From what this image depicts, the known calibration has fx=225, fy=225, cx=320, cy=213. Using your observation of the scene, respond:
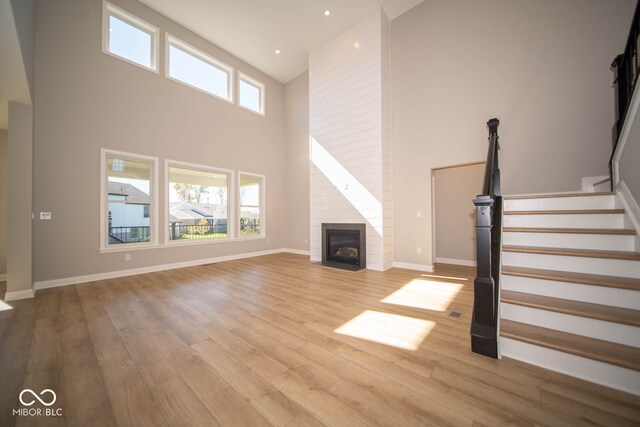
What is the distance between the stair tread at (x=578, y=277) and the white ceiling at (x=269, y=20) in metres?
5.43

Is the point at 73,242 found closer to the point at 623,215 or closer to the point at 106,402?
the point at 106,402

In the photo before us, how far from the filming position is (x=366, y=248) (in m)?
4.81

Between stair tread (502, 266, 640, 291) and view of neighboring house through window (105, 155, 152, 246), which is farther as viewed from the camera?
view of neighboring house through window (105, 155, 152, 246)

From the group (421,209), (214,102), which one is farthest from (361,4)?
(421,209)

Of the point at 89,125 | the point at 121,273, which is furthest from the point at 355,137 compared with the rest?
the point at 121,273

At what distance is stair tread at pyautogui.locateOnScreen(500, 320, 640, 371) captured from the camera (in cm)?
133

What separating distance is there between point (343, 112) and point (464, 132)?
8.29ft

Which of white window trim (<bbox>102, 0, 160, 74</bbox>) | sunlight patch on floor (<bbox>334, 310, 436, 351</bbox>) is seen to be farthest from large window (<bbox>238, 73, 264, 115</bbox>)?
sunlight patch on floor (<bbox>334, 310, 436, 351</bbox>)

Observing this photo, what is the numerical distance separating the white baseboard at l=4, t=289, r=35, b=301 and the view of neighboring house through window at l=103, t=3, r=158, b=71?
13.9 ft

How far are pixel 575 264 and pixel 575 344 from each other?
735 mm

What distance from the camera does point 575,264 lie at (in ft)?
6.15

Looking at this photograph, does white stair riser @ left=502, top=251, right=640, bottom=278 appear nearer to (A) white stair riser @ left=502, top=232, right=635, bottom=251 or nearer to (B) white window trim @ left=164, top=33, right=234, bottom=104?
(A) white stair riser @ left=502, top=232, right=635, bottom=251
